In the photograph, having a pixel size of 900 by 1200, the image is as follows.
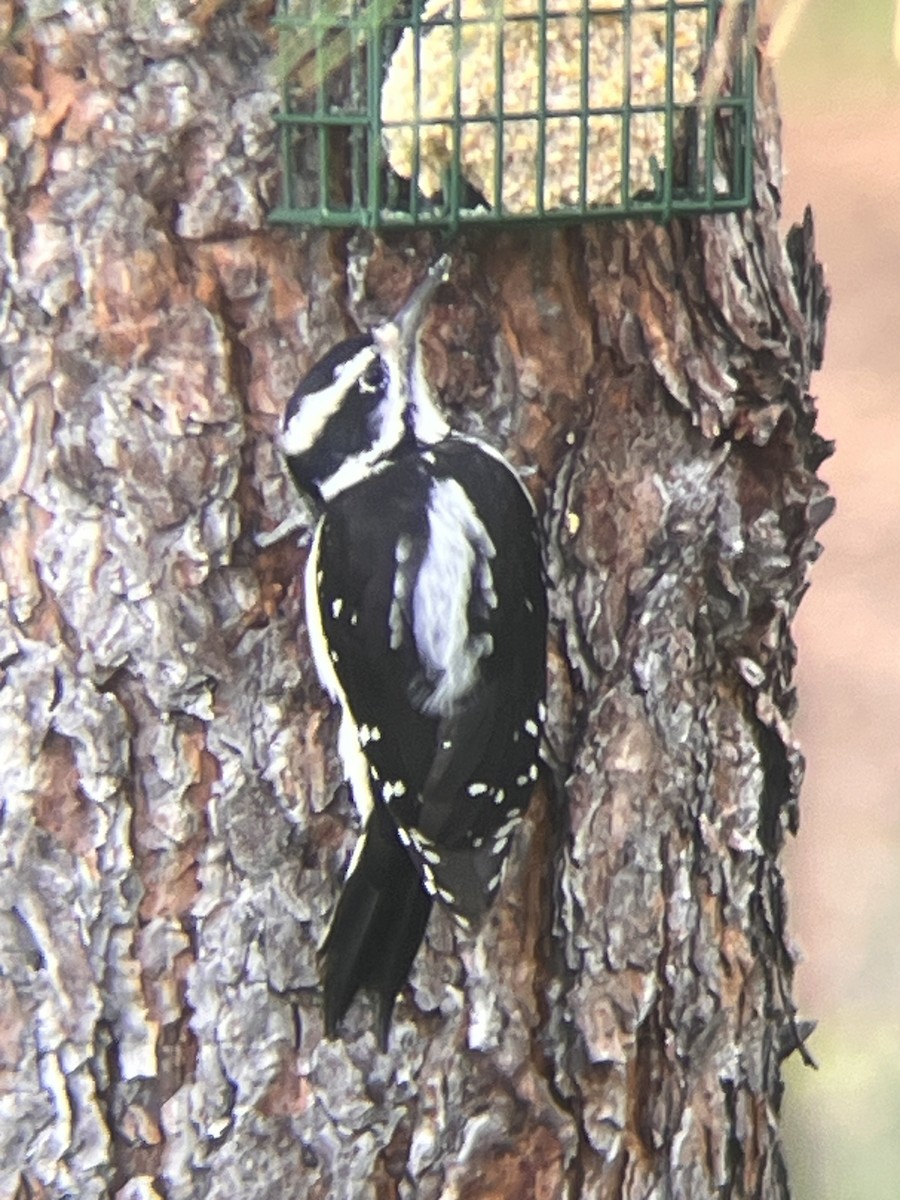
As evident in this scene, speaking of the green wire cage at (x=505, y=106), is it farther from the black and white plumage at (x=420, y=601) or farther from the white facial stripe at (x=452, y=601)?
the white facial stripe at (x=452, y=601)

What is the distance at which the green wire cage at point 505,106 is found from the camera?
152 centimetres

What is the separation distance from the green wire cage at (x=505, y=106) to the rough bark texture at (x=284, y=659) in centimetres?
8

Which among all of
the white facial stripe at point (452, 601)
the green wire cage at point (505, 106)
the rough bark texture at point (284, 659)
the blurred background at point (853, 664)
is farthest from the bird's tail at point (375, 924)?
the blurred background at point (853, 664)

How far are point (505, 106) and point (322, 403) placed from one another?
11.9 inches

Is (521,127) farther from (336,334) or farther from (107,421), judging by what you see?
(107,421)

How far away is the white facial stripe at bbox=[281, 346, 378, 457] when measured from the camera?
5.27 ft

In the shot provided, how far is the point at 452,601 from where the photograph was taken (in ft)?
5.36

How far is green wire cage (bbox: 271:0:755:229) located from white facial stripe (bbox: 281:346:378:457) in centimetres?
12

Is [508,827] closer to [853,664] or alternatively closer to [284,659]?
[284,659]

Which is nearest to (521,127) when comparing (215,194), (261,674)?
(215,194)

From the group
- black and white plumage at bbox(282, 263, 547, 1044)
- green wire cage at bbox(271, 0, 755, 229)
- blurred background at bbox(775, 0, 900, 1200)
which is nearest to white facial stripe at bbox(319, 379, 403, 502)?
black and white plumage at bbox(282, 263, 547, 1044)

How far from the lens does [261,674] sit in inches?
66.5

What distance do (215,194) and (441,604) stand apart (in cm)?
42

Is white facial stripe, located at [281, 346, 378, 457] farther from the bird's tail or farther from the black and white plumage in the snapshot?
the bird's tail
